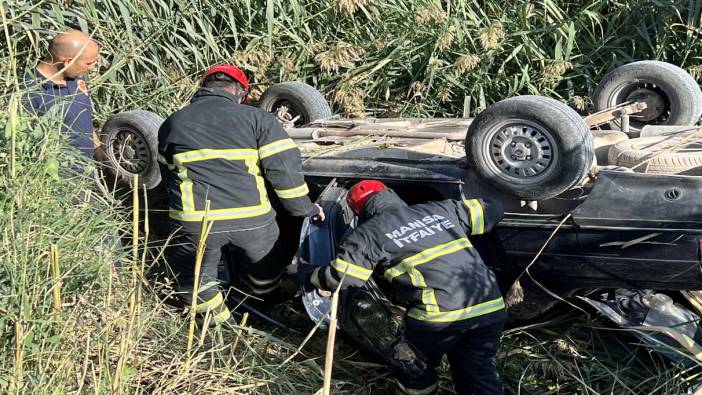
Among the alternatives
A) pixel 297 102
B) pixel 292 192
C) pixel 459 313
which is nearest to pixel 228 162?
pixel 292 192

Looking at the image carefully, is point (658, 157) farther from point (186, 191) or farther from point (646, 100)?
point (186, 191)

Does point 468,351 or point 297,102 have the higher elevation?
point 297,102

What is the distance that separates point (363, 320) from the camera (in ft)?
12.8

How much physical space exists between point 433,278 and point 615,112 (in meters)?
2.11

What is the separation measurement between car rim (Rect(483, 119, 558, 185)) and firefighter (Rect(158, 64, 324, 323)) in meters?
0.94

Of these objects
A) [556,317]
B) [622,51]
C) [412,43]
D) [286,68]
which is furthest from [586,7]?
[556,317]

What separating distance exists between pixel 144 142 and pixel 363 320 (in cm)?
186

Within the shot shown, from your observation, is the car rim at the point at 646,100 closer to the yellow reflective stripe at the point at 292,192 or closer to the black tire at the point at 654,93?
the black tire at the point at 654,93

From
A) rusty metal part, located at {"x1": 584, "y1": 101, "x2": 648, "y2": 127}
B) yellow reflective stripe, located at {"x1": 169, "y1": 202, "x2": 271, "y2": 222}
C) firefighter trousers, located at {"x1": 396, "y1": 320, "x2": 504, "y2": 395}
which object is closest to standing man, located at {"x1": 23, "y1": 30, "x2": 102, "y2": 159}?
yellow reflective stripe, located at {"x1": 169, "y1": 202, "x2": 271, "y2": 222}

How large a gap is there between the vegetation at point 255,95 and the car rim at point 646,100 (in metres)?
1.16

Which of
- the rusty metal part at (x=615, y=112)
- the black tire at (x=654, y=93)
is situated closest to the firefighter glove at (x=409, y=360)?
the rusty metal part at (x=615, y=112)

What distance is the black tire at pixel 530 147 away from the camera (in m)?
3.53

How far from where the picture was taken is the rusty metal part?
15.6 ft

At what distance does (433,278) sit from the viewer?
11.4 feet
